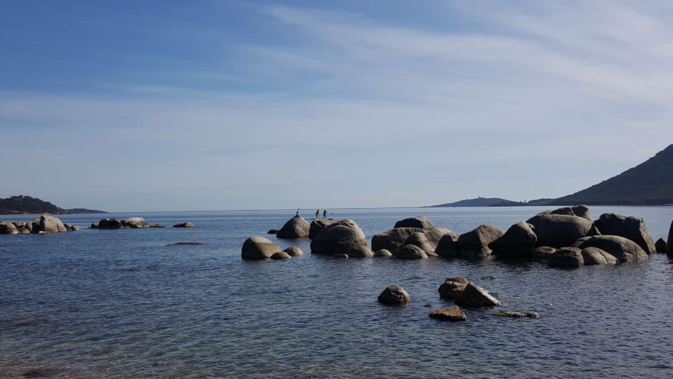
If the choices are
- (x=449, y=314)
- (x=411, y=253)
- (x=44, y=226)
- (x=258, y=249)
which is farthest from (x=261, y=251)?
(x=44, y=226)

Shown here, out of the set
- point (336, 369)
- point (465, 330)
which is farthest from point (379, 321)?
point (336, 369)

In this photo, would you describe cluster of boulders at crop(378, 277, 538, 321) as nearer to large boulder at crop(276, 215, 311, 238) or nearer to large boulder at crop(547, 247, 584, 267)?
large boulder at crop(547, 247, 584, 267)

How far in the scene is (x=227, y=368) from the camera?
13.7m

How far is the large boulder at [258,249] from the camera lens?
40.0m

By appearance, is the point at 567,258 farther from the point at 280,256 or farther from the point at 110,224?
the point at 110,224

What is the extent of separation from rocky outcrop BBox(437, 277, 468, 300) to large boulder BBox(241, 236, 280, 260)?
769 inches

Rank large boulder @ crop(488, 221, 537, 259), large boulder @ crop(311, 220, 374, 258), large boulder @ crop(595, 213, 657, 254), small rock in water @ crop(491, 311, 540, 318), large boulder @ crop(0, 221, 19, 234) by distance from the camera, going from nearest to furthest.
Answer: small rock in water @ crop(491, 311, 540, 318) → large boulder @ crop(488, 221, 537, 259) → large boulder @ crop(595, 213, 657, 254) → large boulder @ crop(311, 220, 374, 258) → large boulder @ crop(0, 221, 19, 234)

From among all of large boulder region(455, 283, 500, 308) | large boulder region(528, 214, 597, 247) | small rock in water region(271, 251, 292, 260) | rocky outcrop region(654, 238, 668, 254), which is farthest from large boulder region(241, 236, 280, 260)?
rocky outcrop region(654, 238, 668, 254)

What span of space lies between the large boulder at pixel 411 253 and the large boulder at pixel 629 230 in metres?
13.5

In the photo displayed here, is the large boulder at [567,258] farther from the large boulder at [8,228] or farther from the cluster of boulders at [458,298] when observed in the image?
the large boulder at [8,228]

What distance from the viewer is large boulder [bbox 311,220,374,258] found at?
4291cm

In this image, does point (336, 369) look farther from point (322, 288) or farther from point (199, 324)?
point (322, 288)

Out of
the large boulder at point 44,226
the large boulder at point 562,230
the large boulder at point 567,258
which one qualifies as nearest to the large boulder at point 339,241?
the large boulder at point 562,230

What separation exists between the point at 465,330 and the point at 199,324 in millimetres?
9111
